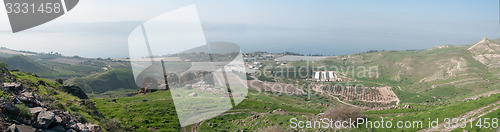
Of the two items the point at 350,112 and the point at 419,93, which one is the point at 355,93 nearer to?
the point at 419,93

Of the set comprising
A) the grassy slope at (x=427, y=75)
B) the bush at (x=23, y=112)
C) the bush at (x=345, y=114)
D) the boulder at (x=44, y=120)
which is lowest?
the grassy slope at (x=427, y=75)

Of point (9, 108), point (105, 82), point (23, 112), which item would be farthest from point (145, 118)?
point (105, 82)

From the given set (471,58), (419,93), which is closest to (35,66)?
(419,93)

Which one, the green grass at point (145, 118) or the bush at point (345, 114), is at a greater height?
the bush at point (345, 114)

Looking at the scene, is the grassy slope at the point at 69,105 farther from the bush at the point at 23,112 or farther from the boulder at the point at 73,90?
the bush at the point at 23,112

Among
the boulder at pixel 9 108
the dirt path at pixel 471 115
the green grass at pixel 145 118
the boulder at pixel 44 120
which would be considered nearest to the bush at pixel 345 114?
the dirt path at pixel 471 115

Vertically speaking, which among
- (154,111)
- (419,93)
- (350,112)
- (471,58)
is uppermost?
(350,112)
